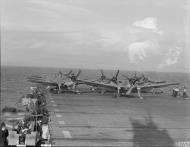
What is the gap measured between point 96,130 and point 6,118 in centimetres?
721

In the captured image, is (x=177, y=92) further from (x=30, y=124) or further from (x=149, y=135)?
(x=30, y=124)

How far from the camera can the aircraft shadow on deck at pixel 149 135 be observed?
21.0m

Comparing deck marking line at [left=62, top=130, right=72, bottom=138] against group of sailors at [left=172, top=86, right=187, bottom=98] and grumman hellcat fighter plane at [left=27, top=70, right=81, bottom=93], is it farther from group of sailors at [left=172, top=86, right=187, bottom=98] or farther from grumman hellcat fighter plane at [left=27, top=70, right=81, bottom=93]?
group of sailors at [left=172, top=86, right=187, bottom=98]

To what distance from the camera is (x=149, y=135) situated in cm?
2323

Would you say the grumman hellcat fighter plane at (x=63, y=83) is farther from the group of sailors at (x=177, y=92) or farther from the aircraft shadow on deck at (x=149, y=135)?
the aircraft shadow on deck at (x=149, y=135)

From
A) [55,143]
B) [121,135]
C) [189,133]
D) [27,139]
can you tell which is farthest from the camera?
[189,133]

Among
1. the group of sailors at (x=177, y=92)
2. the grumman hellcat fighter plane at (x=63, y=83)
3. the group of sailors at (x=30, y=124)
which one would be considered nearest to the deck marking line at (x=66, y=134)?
the group of sailors at (x=30, y=124)

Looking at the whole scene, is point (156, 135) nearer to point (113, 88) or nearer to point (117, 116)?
point (117, 116)

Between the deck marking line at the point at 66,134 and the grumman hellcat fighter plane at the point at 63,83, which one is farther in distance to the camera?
the grumman hellcat fighter plane at the point at 63,83

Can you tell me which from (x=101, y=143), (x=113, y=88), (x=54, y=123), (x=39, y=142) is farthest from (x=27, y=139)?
(x=113, y=88)

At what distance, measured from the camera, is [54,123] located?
26.7 meters

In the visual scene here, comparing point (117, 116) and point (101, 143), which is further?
point (117, 116)

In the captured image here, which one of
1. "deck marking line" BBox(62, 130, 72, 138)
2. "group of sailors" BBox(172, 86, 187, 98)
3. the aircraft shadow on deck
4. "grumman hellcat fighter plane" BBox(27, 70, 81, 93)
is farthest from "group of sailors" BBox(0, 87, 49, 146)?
"group of sailors" BBox(172, 86, 187, 98)

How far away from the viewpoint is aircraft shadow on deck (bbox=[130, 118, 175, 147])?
21031mm
